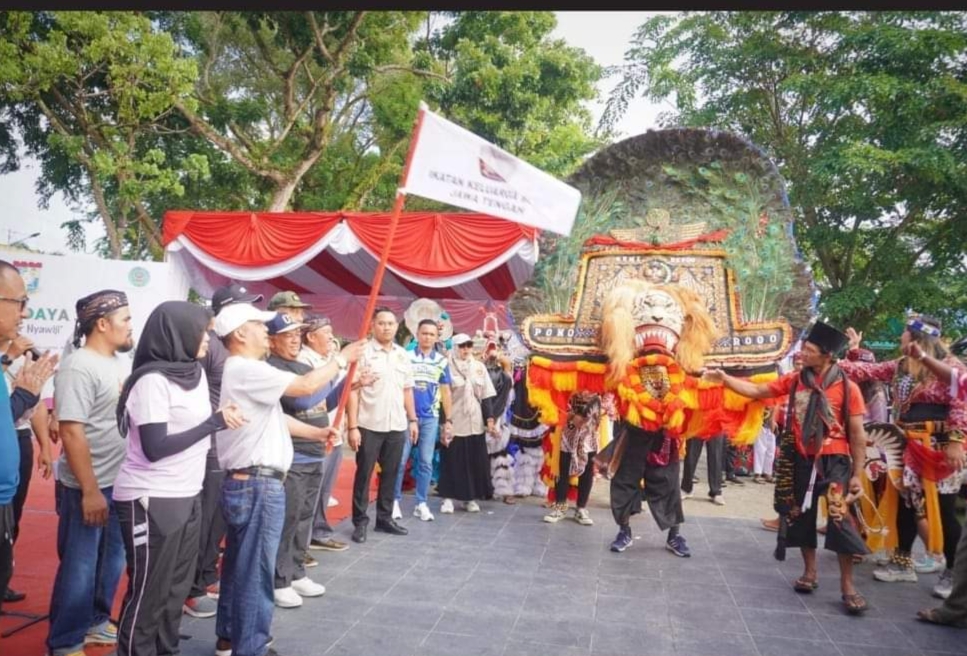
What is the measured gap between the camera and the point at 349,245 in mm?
8234

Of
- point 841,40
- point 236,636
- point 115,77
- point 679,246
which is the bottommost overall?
point 236,636

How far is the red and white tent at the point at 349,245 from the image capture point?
7949 millimetres

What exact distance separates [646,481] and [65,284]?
4.61 metres

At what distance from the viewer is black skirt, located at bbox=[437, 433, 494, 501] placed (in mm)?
5992

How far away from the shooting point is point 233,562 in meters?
2.86

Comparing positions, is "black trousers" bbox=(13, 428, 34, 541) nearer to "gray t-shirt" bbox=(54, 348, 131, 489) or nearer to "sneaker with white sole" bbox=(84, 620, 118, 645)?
"gray t-shirt" bbox=(54, 348, 131, 489)

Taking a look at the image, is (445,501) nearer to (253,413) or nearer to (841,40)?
(253,413)

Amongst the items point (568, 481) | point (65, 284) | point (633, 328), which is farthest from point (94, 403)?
point (568, 481)

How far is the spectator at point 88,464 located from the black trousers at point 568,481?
3655mm

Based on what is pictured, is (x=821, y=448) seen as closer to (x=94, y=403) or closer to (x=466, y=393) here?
(x=466, y=393)

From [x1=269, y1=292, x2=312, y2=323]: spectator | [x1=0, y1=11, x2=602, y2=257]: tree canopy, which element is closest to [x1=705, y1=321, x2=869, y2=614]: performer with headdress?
[x1=269, y1=292, x2=312, y2=323]: spectator

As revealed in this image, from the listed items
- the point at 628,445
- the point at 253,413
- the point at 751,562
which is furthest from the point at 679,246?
the point at 253,413

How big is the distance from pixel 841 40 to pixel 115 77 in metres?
10.2

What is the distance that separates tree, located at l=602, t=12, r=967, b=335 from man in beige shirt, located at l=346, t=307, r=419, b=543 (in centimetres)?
609
